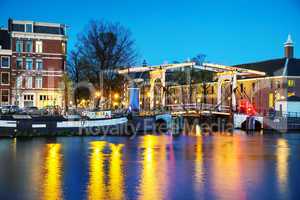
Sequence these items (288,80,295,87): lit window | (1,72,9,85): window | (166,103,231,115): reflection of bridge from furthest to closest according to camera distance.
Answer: (1,72,9,85): window, (288,80,295,87): lit window, (166,103,231,115): reflection of bridge

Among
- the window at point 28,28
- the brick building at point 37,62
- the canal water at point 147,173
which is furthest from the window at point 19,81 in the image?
the canal water at point 147,173

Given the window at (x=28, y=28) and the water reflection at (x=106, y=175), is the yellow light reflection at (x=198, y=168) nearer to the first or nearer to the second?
the water reflection at (x=106, y=175)

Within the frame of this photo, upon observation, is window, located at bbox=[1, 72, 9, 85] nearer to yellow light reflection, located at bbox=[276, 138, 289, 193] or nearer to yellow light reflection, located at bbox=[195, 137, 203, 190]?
yellow light reflection, located at bbox=[195, 137, 203, 190]

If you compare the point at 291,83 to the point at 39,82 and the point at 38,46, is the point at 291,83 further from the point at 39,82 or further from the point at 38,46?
the point at 38,46

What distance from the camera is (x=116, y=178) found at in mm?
16672

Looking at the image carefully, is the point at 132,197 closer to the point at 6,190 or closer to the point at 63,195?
the point at 63,195

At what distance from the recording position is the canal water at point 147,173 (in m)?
14.1

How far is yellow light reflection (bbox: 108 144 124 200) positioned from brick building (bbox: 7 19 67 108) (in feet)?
131

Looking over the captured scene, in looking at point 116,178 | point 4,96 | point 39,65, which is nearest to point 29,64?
point 39,65

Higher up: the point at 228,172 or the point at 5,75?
the point at 5,75

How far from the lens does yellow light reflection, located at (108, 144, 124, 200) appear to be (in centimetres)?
1383

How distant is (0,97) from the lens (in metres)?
62.7

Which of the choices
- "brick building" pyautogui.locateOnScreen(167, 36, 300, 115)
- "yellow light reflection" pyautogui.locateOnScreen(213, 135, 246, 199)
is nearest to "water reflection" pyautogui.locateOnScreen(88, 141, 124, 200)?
"yellow light reflection" pyautogui.locateOnScreen(213, 135, 246, 199)

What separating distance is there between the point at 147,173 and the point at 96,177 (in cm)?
205
